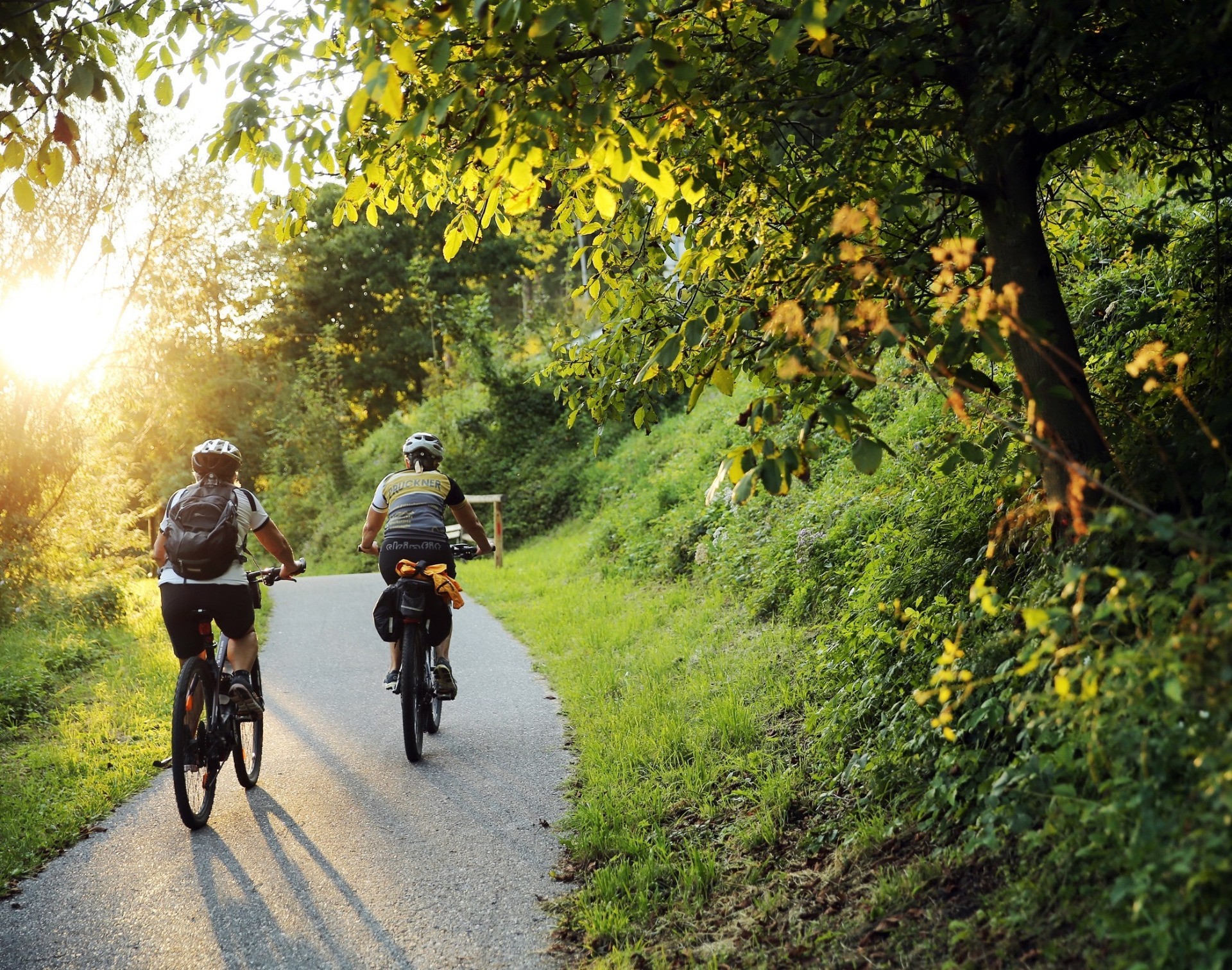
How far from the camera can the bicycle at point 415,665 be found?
6324 millimetres

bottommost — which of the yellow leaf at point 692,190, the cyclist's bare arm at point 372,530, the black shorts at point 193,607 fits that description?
the black shorts at point 193,607

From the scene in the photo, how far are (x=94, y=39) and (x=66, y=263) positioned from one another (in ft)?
30.8

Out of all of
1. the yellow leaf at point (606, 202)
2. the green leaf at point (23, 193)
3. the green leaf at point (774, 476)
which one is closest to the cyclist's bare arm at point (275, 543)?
the green leaf at point (23, 193)

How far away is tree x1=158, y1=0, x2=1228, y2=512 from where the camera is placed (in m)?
3.14

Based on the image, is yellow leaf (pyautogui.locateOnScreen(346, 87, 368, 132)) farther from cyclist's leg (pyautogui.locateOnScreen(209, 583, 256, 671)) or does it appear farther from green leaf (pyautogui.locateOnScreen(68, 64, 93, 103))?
cyclist's leg (pyautogui.locateOnScreen(209, 583, 256, 671))

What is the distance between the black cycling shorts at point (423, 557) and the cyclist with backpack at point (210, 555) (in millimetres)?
1007

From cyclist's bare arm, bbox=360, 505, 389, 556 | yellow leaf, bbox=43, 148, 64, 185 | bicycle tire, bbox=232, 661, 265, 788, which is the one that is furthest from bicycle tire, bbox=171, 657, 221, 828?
yellow leaf, bbox=43, 148, 64, 185

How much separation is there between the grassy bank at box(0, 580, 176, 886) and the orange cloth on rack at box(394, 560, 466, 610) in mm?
2025

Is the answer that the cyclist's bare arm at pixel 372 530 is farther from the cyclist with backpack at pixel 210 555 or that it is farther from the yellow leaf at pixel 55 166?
the yellow leaf at pixel 55 166

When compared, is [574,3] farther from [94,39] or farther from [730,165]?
[94,39]

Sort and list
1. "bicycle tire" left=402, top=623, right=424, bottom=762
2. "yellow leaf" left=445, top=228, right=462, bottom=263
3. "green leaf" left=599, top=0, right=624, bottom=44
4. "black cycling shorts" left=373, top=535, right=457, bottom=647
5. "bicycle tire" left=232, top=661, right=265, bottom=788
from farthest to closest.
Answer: "black cycling shorts" left=373, top=535, right=457, bottom=647, "bicycle tire" left=402, top=623, right=424, bottom=762, "bicycle tire" left=232, top=661, right=265, bottom=788, "yellow leaf" left=445, top=228, right=462, bottom=263, "green leaf" left=599, top=0, right=624, bottom=44

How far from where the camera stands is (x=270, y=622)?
12.8m

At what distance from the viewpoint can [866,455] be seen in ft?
9.69

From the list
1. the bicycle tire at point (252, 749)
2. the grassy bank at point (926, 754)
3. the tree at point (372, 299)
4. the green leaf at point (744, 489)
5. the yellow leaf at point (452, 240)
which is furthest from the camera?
the tree at point (372, 299)
